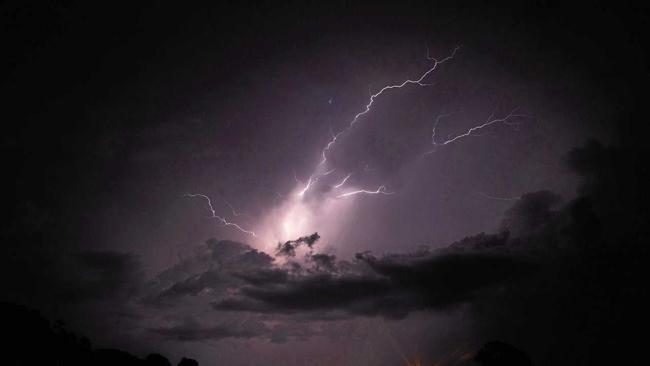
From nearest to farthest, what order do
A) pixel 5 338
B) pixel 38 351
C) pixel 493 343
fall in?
pixel 5 338 → pixel 38 351 → pixel 493 343

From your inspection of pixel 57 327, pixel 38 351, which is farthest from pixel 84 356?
pixel 38 351

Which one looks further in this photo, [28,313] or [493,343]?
[493,343]

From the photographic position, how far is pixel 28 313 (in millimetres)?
40500

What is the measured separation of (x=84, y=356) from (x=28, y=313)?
1006 centimetres

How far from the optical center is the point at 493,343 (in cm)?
4794

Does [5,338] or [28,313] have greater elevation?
[28,313]

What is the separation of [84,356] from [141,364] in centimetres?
706

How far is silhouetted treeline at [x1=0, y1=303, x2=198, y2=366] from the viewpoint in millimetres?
37281

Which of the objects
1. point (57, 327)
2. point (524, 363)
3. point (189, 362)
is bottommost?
→ point (524, 363)

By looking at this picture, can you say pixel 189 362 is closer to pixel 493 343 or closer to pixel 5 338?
pixel 5 338

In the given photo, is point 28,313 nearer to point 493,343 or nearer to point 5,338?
point 5,338

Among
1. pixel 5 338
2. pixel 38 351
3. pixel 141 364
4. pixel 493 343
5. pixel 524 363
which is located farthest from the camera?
pixel 141 364

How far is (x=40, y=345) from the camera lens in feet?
132

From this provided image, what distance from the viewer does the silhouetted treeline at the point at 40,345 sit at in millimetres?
37281
